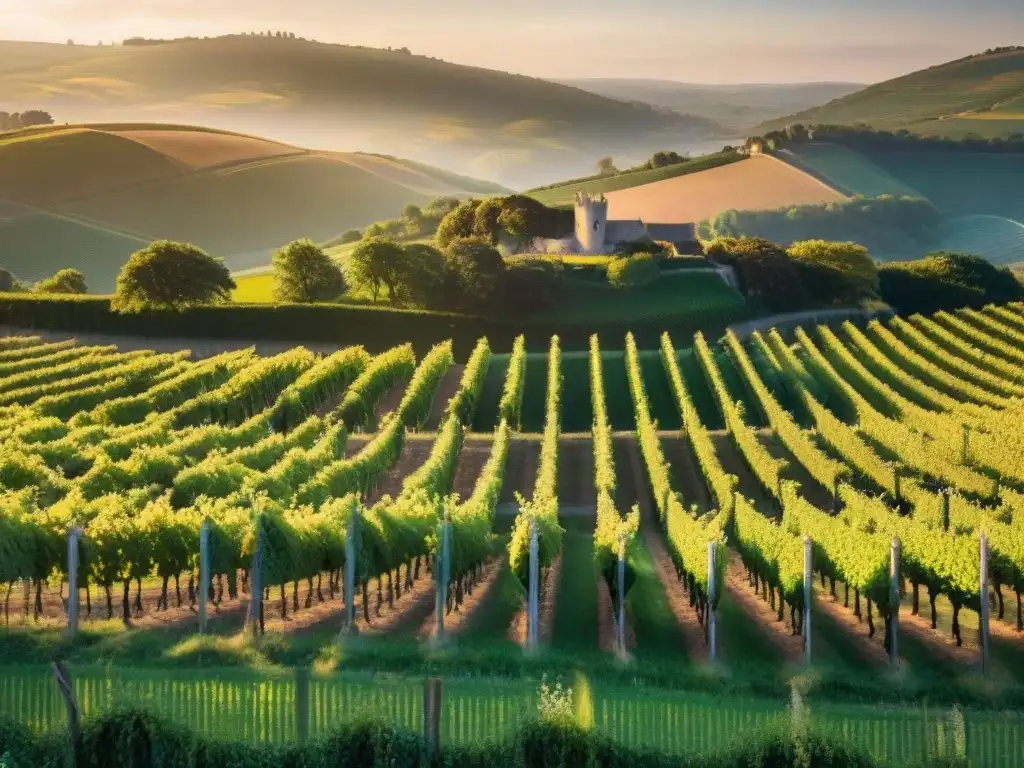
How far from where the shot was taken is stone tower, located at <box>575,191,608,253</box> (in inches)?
A: 3140

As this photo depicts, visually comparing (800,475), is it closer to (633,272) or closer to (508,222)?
(633,272)

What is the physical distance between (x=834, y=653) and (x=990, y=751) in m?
7.50

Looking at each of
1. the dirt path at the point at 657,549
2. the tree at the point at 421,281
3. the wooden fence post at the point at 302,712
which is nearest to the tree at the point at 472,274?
the tree at the point at 421,281

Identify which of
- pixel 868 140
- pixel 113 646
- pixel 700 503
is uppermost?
pixel 868 140

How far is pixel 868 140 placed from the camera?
559ft

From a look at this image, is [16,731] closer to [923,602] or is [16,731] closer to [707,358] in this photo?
[923,602]

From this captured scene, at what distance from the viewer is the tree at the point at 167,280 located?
63.8 metres

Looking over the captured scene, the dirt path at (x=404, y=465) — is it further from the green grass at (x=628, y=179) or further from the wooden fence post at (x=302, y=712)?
the green grass at (x=628, y=179)

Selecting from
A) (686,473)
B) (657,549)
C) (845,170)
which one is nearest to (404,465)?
(686,473)

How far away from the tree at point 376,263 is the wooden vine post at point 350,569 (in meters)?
46.7

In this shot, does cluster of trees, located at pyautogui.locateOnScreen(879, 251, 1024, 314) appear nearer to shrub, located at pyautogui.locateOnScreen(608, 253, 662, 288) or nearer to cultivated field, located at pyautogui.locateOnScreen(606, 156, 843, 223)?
shrub, located at pyautogui.locateOnScreen(608, 253, 662, 288)

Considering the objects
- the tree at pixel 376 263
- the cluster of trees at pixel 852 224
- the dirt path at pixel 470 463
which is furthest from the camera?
the cluster of trees at pixel 852 224

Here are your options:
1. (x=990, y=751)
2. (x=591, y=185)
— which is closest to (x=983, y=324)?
(x=990, y=751)

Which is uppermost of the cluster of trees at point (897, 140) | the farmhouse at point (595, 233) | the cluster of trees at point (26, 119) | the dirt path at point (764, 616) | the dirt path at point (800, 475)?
the cluster of trees at point (26, 119)
